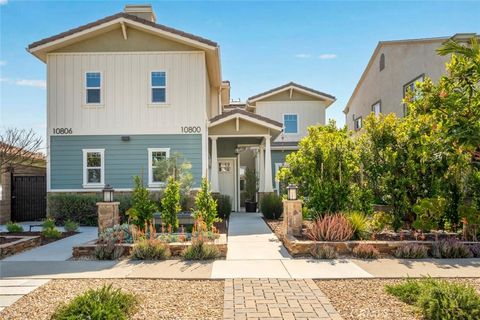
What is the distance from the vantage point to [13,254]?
876cm

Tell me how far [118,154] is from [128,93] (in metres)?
2.35

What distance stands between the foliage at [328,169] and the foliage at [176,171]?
14.5 feet

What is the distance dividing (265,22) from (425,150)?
228 inches

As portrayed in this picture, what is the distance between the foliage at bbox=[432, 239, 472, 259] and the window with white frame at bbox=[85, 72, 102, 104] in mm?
12227

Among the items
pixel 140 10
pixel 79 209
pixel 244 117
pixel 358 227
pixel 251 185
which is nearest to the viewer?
pixel 358 227

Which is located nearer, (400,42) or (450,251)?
(450,251)

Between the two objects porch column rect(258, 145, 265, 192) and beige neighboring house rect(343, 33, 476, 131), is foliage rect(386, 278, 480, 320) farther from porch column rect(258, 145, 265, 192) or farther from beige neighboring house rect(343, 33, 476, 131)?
porch column rect(258, 145, 265, 192)

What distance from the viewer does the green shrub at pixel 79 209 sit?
1399 centimetres

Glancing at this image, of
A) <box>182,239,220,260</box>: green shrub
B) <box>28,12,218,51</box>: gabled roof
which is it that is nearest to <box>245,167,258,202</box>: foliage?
<box>28,12,218,51</box>: gabled roof

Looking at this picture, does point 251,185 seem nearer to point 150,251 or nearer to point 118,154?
point 118,154

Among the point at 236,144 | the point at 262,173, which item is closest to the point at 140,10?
the point at 236,144

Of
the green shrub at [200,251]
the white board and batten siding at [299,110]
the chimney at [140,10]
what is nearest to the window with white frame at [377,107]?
the white board and batten siding at [299,110]

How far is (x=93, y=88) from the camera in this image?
14.6m

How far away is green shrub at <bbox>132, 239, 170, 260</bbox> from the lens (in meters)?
8.07
